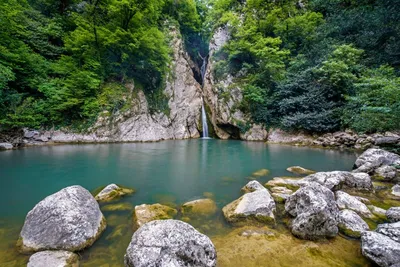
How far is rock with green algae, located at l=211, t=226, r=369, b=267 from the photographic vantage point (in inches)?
88.3

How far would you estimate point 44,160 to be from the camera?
7.19m

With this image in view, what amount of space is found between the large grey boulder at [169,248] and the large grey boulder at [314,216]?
1500mm

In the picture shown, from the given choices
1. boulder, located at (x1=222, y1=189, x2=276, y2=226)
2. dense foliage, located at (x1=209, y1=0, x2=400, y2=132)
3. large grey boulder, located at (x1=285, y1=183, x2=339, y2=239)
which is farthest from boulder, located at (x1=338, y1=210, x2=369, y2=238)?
dense foliage, located at (x1=209, y1=0, x2=400, y2=132)

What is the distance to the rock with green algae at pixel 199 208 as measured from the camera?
11.4 ft

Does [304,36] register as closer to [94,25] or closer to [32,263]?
[94,25]

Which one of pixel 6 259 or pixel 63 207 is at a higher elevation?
pixel 63 207

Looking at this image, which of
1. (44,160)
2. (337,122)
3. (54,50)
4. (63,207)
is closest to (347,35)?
(337,122)

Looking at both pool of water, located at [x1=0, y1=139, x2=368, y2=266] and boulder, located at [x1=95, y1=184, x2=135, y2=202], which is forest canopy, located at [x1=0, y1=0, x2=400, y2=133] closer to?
pool of water, located at [x1=0, y1=139, x2=368, y2=266]

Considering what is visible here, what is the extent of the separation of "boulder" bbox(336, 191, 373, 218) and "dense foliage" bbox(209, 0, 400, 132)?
18.8ft

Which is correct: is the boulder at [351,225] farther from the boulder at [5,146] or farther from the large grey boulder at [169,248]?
the boulder at [5,146]

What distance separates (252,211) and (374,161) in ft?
16.1

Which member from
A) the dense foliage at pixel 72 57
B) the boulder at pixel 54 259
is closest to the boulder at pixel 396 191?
the boulder at pixel 54 259

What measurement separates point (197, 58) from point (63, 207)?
84.7 feet

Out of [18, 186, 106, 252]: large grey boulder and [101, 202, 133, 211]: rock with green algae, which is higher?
[18, 186, 106, 252]: large grey boulder
